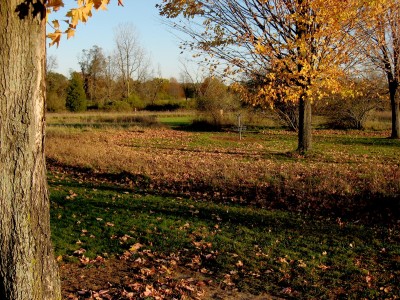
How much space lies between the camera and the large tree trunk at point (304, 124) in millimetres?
16688

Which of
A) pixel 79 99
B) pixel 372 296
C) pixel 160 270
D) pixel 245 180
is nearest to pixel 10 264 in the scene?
pixel 160 270

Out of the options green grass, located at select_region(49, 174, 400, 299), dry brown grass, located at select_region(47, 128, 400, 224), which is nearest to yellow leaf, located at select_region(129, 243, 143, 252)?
green grass, located at select_region(49, 174, 400, 299)

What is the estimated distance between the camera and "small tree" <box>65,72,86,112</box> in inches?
2148

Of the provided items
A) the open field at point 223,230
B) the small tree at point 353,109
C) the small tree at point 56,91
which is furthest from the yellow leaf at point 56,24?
the small tree at point 56,91

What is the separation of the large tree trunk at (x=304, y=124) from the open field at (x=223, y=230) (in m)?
3.17

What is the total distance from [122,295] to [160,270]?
3.21 feet

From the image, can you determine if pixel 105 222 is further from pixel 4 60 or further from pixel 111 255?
pixel 4 60

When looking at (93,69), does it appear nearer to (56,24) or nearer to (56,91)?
(56,91)

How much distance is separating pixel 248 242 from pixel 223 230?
30.6 inches

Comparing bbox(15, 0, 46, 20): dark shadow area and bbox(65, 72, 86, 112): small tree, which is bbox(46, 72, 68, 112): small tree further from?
bbox(15, 0, 46, 20): dark shadow area

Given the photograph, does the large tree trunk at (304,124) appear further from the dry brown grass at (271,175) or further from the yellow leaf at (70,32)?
the yellow leaf at (70,32)

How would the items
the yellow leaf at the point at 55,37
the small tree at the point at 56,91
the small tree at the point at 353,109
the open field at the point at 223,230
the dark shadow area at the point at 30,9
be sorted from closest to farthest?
1. the dark shadow area at the point at 30,9
2. the yellow leaf at the point at 55,37
3. the open field at the point at 223,230
4. the small tree at the point at 353,109
5. the small tree at the point at 56,91

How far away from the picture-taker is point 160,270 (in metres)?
5.64

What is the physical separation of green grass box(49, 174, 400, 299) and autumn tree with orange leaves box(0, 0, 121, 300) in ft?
8.93
